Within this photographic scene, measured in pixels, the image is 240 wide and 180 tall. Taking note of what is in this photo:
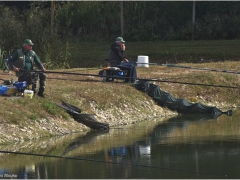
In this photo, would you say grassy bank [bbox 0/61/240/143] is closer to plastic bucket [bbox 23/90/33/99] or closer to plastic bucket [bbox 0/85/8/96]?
plastic bucket [bbox 23/90/33/99]

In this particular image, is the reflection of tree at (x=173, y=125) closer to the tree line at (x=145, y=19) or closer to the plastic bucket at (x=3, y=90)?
the plastic bucket at (x=3, y=90)

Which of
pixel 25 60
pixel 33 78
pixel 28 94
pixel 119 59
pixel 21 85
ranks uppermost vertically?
pixel 25 60

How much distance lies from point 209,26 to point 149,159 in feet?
77.7

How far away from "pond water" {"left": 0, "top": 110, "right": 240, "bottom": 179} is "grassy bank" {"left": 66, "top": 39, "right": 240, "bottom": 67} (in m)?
12.8

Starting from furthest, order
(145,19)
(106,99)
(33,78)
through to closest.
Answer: (145,19) → (106,99) → (33,78)

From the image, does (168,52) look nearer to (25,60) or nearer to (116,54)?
(116,54)

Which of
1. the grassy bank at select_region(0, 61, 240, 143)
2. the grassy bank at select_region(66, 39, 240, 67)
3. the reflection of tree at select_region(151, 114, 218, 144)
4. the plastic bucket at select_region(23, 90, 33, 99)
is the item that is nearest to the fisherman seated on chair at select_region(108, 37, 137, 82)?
the grassy bank at select_region(0, 61, 240, 143)

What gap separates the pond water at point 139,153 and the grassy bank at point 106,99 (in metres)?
0.60

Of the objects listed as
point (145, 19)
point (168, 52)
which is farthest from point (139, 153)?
point (145, 19)

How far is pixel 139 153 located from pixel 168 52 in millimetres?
19161

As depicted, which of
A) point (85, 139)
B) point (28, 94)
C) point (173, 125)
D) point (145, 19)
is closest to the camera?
point (85, 139)

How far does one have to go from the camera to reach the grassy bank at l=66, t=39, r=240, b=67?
34.5 m

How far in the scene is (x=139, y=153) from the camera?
1683 cm

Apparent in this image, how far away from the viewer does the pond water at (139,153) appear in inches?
568
